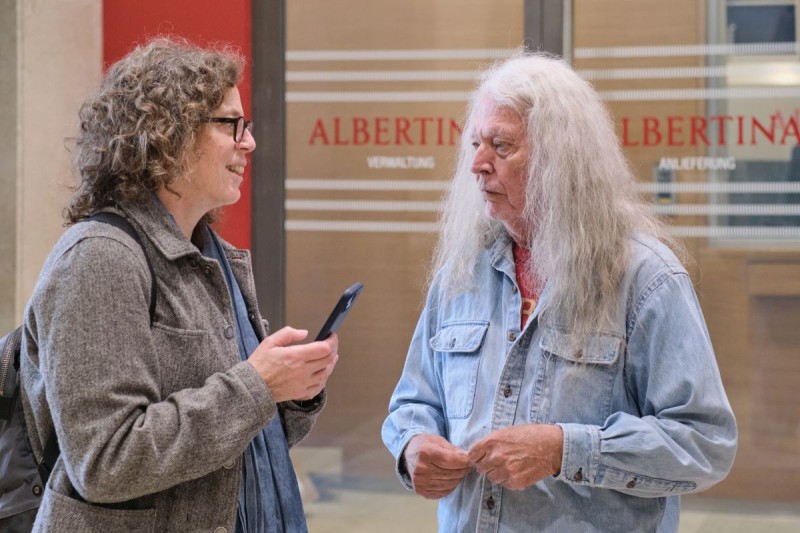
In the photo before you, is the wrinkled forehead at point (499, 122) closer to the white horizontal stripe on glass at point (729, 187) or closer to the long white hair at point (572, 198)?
the long white hair at point (572, 198)

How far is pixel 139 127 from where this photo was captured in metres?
2.06

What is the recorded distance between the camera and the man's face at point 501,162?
92.0 inches

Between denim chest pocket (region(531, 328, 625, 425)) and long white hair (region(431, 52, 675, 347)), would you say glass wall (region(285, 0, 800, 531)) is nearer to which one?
long white hair (region(431, 52, 675, 347))

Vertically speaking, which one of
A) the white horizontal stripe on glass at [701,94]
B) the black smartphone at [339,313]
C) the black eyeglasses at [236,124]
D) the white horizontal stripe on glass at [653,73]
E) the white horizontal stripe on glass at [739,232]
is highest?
the white horizontal stripe on glass at [653,73]

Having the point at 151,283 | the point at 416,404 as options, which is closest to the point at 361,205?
the point at 416,404

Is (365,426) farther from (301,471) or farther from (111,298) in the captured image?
(111,298)

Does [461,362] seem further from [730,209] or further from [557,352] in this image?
[730,209]

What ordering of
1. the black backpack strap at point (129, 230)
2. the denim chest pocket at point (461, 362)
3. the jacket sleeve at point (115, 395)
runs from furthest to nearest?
the denim chest pocket at point (461, 362) < the black backpack strap at point (129, 230) < the jacket sleeve at point (115, 395)

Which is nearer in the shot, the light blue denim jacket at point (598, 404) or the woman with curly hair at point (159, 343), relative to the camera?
the woman with curly hair at point (159, 343)

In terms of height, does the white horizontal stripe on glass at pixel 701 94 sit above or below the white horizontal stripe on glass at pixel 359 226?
above

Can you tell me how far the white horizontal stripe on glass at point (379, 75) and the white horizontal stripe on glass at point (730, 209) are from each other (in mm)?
1132

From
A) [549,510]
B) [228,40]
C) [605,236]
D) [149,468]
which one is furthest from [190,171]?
[228,40]

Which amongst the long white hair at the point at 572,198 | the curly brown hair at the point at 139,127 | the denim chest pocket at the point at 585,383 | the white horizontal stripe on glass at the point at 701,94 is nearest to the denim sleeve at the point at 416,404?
the long white hair at the point at 572,198

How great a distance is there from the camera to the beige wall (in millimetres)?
4703
